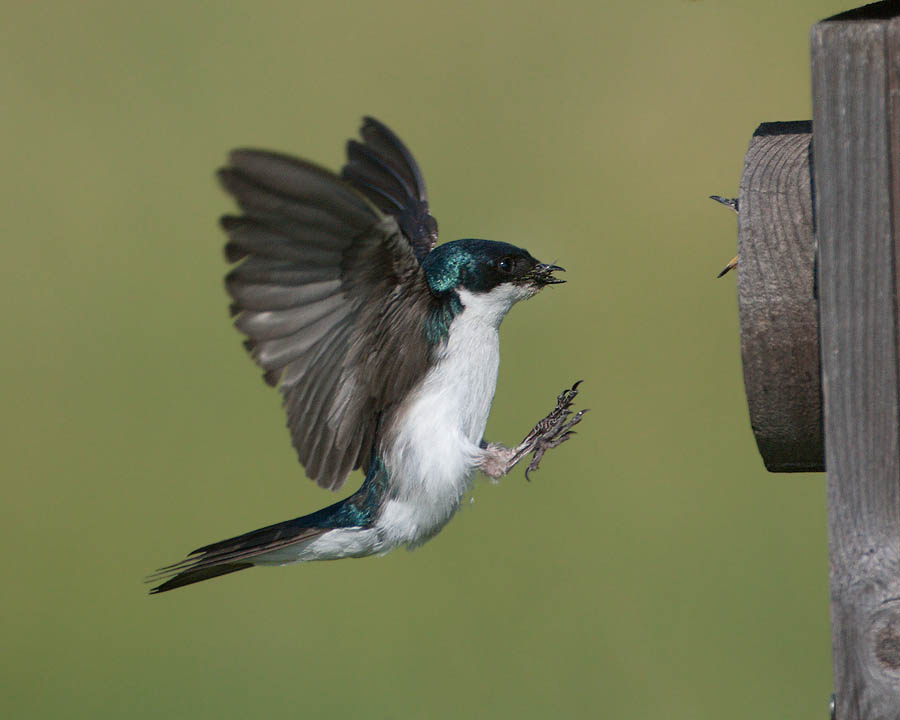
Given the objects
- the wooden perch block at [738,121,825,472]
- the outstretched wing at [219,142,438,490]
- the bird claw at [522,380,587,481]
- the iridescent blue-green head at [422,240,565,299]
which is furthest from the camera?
the bird claw at [522,380,587,481]

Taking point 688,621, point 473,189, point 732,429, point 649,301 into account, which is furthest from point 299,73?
point 688,621

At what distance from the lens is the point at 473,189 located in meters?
6.88

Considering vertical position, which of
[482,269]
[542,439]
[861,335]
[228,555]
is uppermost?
[482,269]

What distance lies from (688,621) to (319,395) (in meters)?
2.82

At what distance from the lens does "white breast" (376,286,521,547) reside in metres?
2.48

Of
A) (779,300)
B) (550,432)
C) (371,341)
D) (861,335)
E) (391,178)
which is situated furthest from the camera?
(391,178)

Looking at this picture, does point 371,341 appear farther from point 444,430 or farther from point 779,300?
point 779,300

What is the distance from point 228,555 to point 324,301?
479 mm

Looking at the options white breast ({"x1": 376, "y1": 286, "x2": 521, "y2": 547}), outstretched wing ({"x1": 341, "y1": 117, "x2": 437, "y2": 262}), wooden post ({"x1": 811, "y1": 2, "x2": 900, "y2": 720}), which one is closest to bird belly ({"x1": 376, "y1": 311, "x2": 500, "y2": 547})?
white breast ({"x1": 376, "y1": 286, "x2": 521, "y2": 547})

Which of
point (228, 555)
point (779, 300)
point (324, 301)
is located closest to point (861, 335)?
point (779, 300)

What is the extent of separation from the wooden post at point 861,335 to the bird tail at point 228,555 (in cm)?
113

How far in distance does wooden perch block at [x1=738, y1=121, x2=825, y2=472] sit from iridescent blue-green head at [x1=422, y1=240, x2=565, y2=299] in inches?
26.6

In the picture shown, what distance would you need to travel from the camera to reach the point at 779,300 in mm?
1814

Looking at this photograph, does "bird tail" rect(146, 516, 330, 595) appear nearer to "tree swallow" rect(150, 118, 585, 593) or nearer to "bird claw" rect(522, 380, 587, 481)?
"tree swallow" rect(150, 118, 585, 593)
